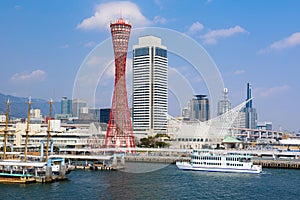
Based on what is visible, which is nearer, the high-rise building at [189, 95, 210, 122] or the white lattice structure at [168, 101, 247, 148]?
the white lattice structure at [168, 101, 247, 148]

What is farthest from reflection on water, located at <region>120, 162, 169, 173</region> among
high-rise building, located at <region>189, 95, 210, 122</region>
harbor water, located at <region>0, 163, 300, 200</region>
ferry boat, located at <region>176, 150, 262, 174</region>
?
high-rise building, located at <region>189, 95, 210, 122</region>

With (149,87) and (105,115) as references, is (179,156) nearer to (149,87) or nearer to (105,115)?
(149,87)

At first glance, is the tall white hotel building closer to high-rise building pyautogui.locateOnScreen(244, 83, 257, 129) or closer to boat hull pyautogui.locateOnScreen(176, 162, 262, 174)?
boat hull pyautogui.locateOnScreen(176, 162, 262, 174)

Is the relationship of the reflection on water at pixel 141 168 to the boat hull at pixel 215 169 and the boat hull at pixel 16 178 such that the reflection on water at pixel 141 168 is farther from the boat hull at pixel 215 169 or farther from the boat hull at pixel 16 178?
the boat hull at pixel 16 178

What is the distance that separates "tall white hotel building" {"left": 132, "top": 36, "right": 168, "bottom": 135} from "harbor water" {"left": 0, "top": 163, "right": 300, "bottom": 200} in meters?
27.4

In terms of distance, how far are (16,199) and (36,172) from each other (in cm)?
386

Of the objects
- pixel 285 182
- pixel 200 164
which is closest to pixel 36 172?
pixel 200 164

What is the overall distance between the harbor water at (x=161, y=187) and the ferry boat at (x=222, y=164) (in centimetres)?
109

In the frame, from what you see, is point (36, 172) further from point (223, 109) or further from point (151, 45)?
point (223, 109)

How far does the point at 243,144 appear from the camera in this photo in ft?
128

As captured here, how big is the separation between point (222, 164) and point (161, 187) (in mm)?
6313

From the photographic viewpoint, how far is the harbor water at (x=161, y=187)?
40.5ft

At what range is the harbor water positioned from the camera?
487 inches

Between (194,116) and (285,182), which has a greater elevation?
(194,116)
